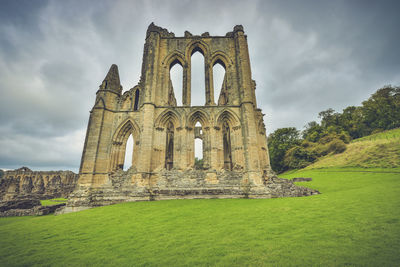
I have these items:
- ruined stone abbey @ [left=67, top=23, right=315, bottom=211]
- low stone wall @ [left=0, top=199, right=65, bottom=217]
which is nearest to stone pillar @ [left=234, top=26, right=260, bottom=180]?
ruined stone abbey @ [left=67, top=23, right=315, bottom=211]

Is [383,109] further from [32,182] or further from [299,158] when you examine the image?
[32,182]

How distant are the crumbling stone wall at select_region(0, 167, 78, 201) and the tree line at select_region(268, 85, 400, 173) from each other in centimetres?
3435

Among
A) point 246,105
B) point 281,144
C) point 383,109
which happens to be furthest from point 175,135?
point 383,109

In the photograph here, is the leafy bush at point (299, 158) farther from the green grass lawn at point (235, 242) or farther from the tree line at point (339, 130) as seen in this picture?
the green grass lawn at point (235, 242)

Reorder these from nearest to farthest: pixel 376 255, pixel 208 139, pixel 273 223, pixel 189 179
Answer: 1. pixel 376 255
2. pixel 273 223
3. pixel 189 179
4. pixel 208 139

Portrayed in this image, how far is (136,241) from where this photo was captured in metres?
3.58

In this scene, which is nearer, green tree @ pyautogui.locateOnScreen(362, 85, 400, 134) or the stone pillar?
the stone pillar

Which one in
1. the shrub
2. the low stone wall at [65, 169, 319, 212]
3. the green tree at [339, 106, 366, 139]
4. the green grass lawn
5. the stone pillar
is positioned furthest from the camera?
the green tree at [339, 106, 366, 139]

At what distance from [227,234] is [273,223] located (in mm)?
1303

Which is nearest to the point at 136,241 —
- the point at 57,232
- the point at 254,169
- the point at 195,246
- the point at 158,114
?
the point at 195,246

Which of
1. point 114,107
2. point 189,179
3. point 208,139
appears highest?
point 114,107

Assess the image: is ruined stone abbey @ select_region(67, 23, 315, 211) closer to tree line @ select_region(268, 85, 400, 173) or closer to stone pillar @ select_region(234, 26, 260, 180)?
stone pillar @ select_region(234, 26, 260, 180)

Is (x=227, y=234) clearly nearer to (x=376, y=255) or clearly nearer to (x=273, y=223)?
(x=273, y=223)

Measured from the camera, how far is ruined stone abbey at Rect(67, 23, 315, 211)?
9.91 metres
